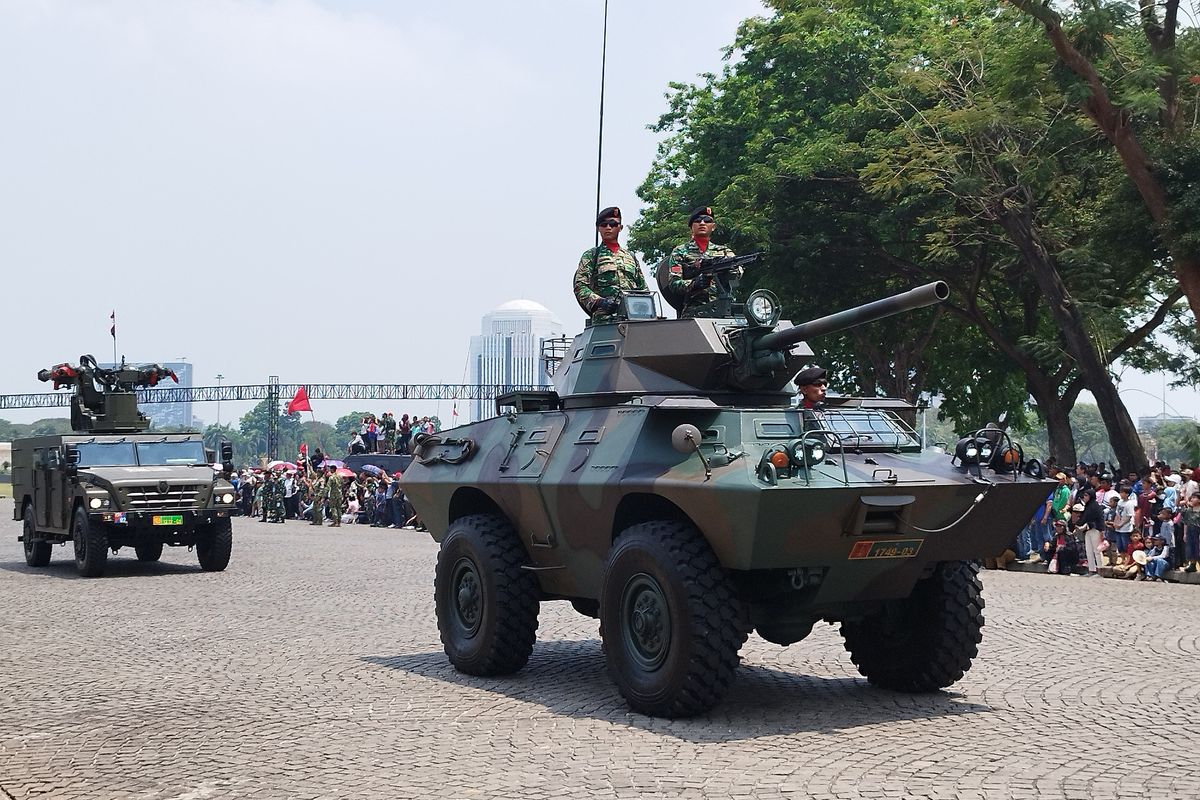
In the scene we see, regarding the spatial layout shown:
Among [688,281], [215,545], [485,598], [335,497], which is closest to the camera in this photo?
[485,598]

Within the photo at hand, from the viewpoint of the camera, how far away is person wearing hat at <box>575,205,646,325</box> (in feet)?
→ 37.8

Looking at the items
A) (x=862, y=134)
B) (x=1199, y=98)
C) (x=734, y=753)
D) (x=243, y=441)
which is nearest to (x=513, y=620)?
(x=734, y=753)

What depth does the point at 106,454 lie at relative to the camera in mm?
20750

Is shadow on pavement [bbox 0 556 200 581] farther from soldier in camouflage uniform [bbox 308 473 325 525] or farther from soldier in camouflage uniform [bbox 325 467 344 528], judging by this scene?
soldier in camouflage uniform [bbox 308 473 325 525]

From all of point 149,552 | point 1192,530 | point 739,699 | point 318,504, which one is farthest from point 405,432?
point 739,699

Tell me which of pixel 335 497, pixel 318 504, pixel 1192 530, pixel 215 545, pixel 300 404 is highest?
pixel 300 404

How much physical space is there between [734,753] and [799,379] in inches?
116

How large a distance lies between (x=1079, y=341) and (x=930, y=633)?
1696 cm

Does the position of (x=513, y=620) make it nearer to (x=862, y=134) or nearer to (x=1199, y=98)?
(x=1199, y=98)

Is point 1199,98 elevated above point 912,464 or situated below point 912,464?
above

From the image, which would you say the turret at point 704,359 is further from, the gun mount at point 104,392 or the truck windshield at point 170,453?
the gun mount at point 104,392

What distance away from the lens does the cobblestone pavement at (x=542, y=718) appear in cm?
729

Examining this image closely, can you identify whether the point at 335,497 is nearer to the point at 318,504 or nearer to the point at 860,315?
the point at 318,504

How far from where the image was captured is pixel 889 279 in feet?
109
